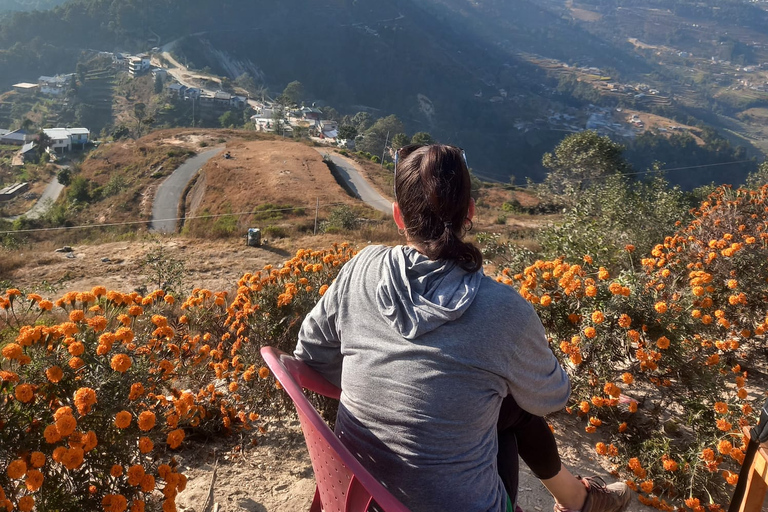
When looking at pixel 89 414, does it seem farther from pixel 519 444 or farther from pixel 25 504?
pixel 519 444

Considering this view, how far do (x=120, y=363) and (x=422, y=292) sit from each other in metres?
0.88

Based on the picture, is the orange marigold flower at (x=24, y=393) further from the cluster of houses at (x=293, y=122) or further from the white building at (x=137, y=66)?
the white building at (x=137, y=66)

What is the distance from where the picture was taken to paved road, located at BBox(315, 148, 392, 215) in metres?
19.9

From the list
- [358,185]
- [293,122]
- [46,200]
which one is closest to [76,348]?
[358,185]

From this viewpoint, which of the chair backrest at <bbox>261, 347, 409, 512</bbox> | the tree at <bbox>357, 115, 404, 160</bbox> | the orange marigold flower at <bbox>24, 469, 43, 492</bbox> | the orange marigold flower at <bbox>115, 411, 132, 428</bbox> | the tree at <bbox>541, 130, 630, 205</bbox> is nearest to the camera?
the chair backrest at <bbox>261, 347, 409, 512</bbox>

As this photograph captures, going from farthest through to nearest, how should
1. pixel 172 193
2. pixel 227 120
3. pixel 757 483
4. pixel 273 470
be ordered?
pixel 227 120, pixel 172 193, pixel 273 470, pixel 757 483

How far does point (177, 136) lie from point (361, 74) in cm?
5445

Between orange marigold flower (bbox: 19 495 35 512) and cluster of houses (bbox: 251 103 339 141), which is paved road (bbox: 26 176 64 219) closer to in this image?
cluster of houses (bbox: 251 103 339 141)

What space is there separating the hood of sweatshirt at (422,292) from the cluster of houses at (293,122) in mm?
43028

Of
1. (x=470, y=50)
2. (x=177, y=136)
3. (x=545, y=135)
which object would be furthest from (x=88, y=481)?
(x=470, y=50)

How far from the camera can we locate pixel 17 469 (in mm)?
1055

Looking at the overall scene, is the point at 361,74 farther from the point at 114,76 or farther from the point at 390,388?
the point at 390,388

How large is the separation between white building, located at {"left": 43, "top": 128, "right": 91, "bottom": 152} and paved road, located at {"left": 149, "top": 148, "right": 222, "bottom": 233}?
69.8 ft

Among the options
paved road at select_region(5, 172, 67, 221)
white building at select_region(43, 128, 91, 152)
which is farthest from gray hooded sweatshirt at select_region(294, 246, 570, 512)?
white building at select_region(43, 128, 91, 152)
